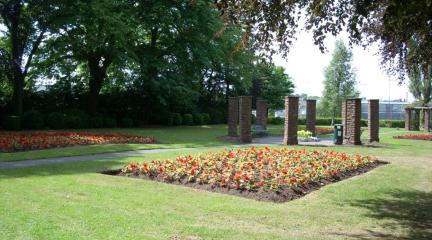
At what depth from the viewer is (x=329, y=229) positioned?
6.90m

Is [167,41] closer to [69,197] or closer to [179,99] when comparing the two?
[179,99]

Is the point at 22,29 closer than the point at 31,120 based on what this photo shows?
No

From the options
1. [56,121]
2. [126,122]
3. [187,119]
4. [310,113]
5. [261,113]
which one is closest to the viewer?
[310,113]

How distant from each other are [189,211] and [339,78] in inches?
2113

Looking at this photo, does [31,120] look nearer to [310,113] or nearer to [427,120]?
[310,113]

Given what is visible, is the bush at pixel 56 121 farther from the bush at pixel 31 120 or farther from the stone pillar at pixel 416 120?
the stone pillar at pixel 416 120

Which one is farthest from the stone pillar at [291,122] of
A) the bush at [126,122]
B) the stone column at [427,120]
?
the stone column at [427,120]

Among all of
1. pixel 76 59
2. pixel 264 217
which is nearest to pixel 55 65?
pixel 76 59

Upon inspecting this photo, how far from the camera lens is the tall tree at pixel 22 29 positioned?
90.0ft

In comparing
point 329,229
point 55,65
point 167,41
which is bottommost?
point 329,229

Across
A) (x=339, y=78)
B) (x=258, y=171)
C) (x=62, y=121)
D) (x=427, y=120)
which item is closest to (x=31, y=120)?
(x=62, y=121)

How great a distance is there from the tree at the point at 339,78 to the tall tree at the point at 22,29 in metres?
37.5

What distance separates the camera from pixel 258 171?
1123cm

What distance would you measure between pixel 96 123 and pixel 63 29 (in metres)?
6.26
